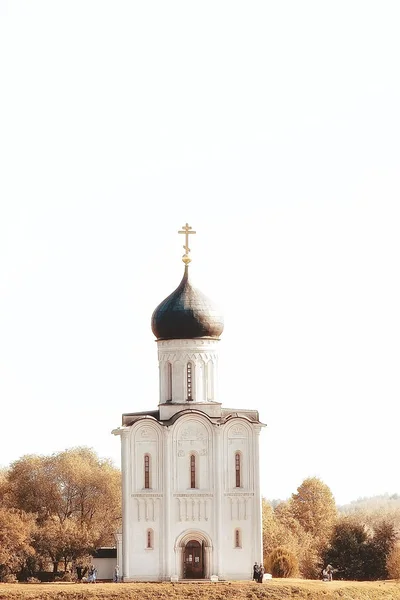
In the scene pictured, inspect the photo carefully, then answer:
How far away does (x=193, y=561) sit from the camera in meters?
49.9

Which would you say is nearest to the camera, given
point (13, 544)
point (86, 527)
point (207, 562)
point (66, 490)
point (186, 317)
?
point (207, 562)

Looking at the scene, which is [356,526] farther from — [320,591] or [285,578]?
[320,591]

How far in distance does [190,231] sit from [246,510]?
1092 cm

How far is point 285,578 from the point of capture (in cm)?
5256

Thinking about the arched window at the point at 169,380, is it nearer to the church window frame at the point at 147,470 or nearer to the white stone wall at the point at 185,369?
the white stone wall at the point at 185,369

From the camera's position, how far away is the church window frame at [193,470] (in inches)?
1986

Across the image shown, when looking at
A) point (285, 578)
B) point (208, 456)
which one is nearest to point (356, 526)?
point (285, 578)

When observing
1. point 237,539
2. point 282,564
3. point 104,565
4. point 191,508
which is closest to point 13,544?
point 104,565

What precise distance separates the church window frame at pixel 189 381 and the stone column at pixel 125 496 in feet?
8.86

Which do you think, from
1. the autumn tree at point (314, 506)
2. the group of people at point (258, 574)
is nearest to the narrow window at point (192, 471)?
the group of people at point (258, 574)

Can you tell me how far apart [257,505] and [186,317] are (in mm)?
7488

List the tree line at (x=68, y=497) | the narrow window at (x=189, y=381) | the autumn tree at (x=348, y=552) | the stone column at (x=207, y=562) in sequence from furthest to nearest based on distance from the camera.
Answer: the autumn tree at (x=348, y=552) < the tree line at (x=68, y=497) < the narrow window at (x=189, y=381) < the stone column at (x=207, y=562)

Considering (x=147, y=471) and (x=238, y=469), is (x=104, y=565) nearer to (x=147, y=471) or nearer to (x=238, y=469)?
(x=147, y=471)

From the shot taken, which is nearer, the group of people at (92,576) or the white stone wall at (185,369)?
the group of people at (92,576)
